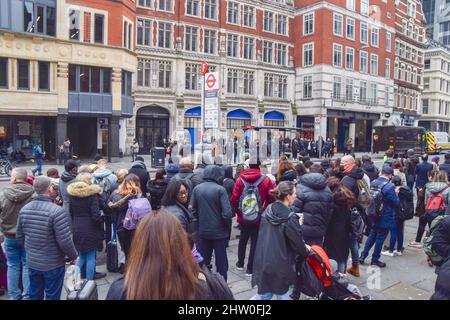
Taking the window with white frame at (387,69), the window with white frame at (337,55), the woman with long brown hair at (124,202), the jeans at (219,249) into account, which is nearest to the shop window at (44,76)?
the woman with long brown hair at (124,202)

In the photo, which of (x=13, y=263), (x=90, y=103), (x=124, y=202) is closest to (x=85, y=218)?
(x=124, y=202)

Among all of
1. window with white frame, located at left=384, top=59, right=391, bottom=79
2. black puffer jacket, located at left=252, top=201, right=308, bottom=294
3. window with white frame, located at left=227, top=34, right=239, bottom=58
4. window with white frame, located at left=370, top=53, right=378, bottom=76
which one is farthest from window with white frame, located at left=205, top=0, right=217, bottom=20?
black puffer jacket, located at left=252, top=201, right=308, bottom=294

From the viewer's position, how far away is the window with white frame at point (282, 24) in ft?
132

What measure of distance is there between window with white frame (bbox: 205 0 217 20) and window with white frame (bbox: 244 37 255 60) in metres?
4.04

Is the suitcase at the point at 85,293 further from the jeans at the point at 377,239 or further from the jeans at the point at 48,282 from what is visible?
the jeans at the point at 377,239

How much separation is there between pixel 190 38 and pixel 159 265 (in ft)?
112

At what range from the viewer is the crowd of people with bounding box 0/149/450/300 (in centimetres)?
214

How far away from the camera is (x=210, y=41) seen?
35219 millimetres

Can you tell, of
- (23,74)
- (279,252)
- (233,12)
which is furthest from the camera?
(233,12)

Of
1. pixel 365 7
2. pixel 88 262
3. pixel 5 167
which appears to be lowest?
pixel 88 262

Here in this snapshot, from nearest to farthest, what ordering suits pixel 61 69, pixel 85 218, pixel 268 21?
pixel 85 218 → pixel 61 69 → pixel 268 21

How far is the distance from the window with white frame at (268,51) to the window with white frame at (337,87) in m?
7.35

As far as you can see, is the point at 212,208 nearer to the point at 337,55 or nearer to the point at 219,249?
the point at 219,249
